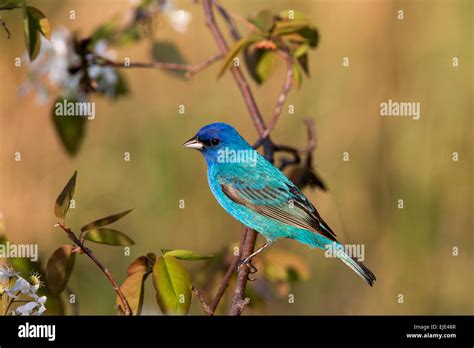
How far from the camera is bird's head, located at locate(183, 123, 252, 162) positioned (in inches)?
167

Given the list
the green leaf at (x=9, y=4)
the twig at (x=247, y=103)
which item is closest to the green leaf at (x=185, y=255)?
the twig at (x=247, y=103)

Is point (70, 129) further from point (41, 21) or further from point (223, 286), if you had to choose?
point (223, 286)

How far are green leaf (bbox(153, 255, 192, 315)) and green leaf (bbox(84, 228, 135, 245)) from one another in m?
0.18

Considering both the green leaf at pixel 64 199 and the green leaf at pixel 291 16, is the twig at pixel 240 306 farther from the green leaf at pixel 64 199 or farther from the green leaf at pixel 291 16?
the green leaf at pixel 291 16

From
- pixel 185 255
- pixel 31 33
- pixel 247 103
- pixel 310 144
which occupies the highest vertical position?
pixel 31 33

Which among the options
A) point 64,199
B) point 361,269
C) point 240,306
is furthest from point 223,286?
point 361,269

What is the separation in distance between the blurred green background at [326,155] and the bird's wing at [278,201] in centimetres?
169

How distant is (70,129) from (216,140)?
0.98 meters

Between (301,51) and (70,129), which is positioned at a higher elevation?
(301,51)

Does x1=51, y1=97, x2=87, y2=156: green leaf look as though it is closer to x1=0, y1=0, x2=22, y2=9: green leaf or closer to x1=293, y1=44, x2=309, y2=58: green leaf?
x1=0, y1=0, x2=22, y2=9: green leaf

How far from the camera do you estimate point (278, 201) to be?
4027 mm

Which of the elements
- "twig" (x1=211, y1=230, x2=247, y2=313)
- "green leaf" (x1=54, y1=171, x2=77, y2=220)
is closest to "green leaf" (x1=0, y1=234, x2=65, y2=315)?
"green leaf" (x1=54, y1=171, x2=77, y2=220)

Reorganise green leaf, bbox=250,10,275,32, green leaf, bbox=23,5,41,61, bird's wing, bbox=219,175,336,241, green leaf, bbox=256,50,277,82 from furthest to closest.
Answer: green leaf, bbox=256,50,277,82 → bird's wing, bbox=219,175,336,241 → green leaf, bbox=250,10,275,32 → green leaf, bbox=23,5,41,61

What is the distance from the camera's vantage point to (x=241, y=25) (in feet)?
21.2
